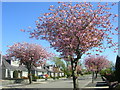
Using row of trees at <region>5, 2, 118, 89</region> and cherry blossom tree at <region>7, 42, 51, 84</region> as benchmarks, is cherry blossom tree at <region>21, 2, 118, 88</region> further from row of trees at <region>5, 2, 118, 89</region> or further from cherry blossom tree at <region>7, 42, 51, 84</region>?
cherry blossom tree at <region>7, 42, 51, 84</region>

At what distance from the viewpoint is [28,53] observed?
28.9 metres

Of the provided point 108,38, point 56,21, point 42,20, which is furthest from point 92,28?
point 42,20

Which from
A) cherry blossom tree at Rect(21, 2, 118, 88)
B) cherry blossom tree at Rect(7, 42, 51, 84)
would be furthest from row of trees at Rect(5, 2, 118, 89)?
cherry blossom tree at Rect(7, 42, 51, 84)

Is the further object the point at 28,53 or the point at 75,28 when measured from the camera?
the point at 28,53

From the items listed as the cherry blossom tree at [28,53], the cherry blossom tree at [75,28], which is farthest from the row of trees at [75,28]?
the cherry blossom tree at [28,53]

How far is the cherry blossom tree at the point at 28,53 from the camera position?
2886 centimetres

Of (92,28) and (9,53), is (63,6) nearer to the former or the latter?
(92,28)

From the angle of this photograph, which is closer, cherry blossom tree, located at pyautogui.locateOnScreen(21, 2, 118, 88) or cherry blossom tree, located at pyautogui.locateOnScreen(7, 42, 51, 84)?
cherry blossom tree, located at pyautogui.locateOnScreen(21, 2, 118, 88)

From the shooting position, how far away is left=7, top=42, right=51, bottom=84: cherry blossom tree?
2886cm

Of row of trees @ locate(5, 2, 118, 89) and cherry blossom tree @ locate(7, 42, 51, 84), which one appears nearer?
row of trees @ locate(5, 2, 118, 89)

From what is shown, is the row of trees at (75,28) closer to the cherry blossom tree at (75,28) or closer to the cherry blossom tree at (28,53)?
the cherry blossom tree at (75,28)

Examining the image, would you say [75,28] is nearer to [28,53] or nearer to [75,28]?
[75,28]

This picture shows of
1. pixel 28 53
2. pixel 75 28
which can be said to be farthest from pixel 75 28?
pixel 28 53

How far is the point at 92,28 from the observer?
970 cm
